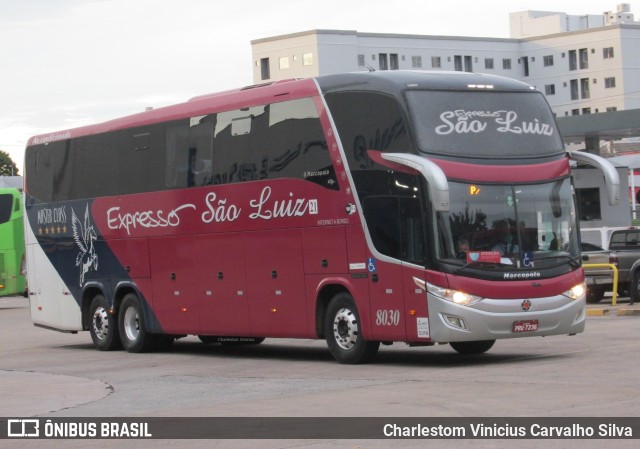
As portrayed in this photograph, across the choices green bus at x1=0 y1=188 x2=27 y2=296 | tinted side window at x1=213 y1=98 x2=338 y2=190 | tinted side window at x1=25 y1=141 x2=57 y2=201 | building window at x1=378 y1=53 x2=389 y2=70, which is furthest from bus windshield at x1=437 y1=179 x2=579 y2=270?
building window at x1=378 y1=53 x2=389 y2=70

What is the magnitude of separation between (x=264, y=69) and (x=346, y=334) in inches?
4010

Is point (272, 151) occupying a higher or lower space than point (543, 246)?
higher

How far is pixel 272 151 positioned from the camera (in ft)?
65.6

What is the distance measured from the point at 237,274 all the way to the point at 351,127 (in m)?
3.86

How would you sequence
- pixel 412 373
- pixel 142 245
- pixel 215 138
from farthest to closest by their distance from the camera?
pixel 142 245, pixel 215 138, pixel 412 373

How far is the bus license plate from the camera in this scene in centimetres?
1758

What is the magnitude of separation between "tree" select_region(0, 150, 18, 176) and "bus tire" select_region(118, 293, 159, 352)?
115 metres

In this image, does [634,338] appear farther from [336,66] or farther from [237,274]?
[336,66]

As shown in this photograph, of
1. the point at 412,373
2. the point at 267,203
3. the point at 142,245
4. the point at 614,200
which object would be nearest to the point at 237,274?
the point at 267,203

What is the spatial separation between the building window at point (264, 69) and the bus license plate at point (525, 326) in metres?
103

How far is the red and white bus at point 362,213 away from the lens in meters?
17.6

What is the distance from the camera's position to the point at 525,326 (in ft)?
57.9

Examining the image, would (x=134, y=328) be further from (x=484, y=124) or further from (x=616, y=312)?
(x=616, y=312)

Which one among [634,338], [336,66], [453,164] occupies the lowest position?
[634,338]
